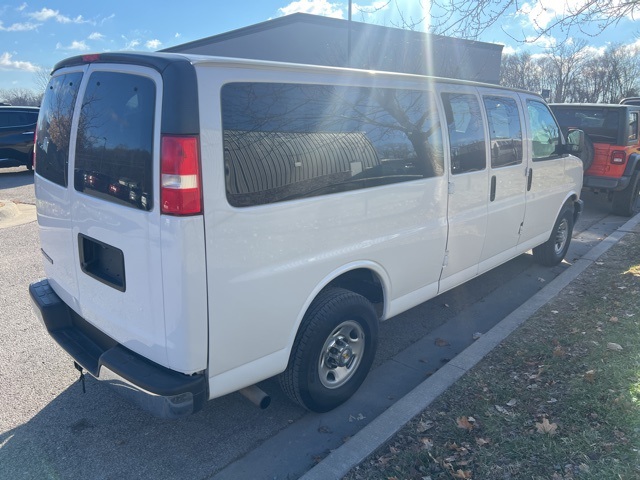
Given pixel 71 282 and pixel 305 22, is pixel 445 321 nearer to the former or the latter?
pixel 71 282

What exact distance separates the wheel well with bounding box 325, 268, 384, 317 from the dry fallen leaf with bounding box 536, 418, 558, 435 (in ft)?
4.30

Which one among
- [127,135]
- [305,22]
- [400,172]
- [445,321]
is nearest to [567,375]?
[445,321]

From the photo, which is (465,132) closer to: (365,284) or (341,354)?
Answer: (365,284)

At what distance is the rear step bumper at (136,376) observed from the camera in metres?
2.46

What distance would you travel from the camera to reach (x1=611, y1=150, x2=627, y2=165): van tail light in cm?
896

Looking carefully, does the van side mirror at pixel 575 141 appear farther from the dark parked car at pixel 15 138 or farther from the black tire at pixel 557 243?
the dark parked car at pixel 15 138

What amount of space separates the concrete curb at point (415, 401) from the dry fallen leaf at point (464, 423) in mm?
256

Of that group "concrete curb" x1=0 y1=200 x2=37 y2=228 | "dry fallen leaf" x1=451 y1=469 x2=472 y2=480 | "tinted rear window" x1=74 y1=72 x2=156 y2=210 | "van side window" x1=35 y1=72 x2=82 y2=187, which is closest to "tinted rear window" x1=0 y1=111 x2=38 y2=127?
"concrete curb" x1=0 y1=200 x2=37 y2=228

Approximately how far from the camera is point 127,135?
2523 mm

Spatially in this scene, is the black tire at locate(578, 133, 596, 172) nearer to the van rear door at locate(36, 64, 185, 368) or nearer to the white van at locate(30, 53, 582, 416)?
the white van at locate(30, 53, 582, 416)

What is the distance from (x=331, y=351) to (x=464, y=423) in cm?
93

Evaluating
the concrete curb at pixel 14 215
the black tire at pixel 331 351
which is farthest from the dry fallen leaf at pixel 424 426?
the concrete curb at pixel 14 215

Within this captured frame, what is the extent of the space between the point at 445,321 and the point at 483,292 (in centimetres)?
97

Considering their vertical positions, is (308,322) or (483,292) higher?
(308,322)
